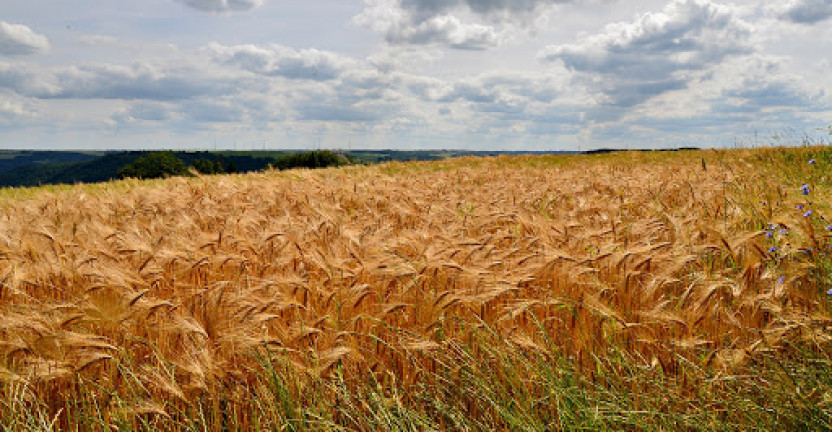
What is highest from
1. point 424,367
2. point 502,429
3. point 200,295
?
point 200,295

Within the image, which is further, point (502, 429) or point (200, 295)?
point (200, 295)

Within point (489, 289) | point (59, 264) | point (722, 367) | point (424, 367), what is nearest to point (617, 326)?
point (722, 367)

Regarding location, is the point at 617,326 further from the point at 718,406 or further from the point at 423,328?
the point at 423,328

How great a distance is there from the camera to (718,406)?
2.29 m

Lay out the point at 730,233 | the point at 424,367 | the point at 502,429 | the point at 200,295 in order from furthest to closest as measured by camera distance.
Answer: the point at 730,233
the point at 200,295
the point at 424,367
the point at 502,429

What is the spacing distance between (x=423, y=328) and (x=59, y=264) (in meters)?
2.62

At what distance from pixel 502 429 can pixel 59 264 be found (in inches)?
123

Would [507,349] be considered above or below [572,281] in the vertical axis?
below

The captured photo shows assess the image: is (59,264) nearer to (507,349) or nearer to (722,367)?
(507,349)

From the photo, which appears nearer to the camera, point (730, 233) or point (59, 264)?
point (59, 264)

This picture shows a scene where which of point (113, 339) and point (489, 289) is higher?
point (489, 289)

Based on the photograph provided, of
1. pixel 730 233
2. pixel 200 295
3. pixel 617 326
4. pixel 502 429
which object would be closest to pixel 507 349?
pixel 502 429

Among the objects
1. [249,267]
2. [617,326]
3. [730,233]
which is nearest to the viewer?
[617,326]

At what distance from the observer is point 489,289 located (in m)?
2.83
